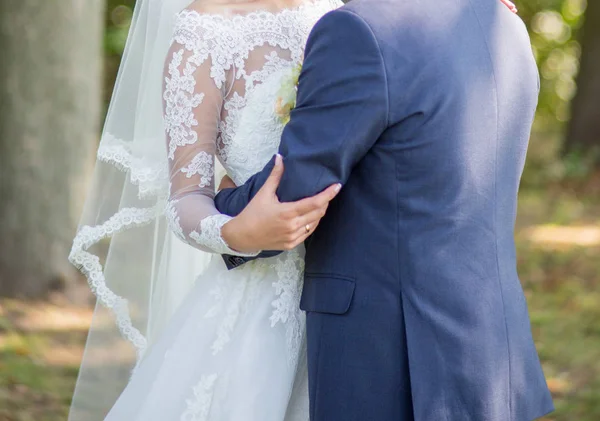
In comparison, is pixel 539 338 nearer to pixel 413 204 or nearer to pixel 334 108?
pixel 413 204

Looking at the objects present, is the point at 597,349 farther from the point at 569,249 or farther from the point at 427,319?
the point at 427,319

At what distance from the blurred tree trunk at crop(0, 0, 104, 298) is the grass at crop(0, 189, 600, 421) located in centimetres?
30

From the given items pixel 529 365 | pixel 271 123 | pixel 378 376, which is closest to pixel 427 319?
pixel 378 376

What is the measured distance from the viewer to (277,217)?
74.3 inches

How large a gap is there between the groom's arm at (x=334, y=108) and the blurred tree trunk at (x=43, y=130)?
3905 millimetres

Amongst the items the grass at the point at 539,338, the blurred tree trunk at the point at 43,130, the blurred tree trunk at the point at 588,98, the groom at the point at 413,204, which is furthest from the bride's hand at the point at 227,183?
the blurred tree trunk at the point at 588,98

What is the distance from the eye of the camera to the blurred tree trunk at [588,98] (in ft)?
36.4

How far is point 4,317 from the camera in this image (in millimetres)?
5320

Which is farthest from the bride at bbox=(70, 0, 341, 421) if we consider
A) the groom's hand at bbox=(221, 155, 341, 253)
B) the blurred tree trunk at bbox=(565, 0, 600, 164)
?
the blurred tree trunk at bbox=(565, 0, 600, 164)

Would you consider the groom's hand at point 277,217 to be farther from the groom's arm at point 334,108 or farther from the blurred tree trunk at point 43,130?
the blurred tree trunk at point 43,130

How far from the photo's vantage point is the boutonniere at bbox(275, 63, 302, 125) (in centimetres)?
222

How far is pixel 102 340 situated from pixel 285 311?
93 cm

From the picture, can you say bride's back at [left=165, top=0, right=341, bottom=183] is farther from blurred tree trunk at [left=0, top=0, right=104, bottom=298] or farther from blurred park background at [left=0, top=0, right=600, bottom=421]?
blurred tree trunk at [left=0, top=0, right=104, bottom=298]

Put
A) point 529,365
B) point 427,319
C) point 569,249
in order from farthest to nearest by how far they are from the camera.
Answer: point 569,249, point 529,365, point 427,319
